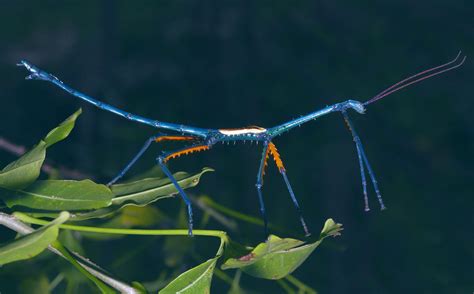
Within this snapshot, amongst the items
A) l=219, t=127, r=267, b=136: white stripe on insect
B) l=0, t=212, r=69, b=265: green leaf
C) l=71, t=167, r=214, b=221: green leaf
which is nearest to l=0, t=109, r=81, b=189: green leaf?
l=71, t=167, r=214, b=221: green leaf

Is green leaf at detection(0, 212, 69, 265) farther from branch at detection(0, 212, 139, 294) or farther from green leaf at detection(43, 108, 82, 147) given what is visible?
green leaf at detection(43, 108, 82, 147)

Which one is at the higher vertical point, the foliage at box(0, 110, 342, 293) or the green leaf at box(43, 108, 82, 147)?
the green leaf at box(43, 108, 82, 147)

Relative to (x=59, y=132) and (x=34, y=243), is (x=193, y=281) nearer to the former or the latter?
(x=34, y=243)

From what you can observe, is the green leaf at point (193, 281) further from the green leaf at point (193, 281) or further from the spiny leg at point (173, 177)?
the spiny leg at point (173, 177)

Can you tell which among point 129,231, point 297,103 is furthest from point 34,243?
point 297,103

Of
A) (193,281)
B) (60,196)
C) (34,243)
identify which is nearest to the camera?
(34,243)

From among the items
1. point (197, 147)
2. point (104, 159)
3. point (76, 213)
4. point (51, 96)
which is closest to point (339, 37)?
point (104, 159)

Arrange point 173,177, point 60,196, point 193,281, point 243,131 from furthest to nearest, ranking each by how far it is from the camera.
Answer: point 243,131 < point 173,177 < point 60,196 < point 193,281
